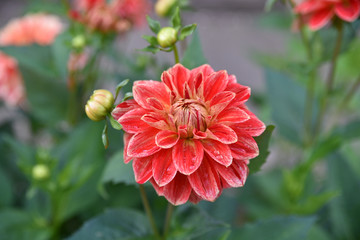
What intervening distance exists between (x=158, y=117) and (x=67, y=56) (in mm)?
415

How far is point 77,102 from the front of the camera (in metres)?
0.86

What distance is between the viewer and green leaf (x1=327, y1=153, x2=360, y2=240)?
68 centimetres

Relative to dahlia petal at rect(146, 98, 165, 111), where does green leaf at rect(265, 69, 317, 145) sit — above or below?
below

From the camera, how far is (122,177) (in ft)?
1.57

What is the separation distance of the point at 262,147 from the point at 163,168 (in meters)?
0.11

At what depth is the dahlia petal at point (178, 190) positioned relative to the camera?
0.37 m

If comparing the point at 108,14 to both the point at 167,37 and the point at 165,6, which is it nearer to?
the point at 165,6

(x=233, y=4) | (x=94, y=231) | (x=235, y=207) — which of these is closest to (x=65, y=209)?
(x=94, y=231)

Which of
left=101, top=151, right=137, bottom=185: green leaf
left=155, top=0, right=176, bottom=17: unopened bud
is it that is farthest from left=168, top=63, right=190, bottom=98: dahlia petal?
left=155, top=0, right=176, bottom=17: unopened bud

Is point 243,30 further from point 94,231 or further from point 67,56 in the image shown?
point 94,231

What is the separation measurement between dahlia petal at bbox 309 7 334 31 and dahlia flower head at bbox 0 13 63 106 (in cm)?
52

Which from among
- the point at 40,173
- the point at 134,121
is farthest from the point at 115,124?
the point at 40,173

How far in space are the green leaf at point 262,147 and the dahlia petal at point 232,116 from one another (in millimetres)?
34

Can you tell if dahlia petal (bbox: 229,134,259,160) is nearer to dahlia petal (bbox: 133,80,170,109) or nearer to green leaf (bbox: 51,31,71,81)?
dahlia petal (bbox: 133,80,170,109)
